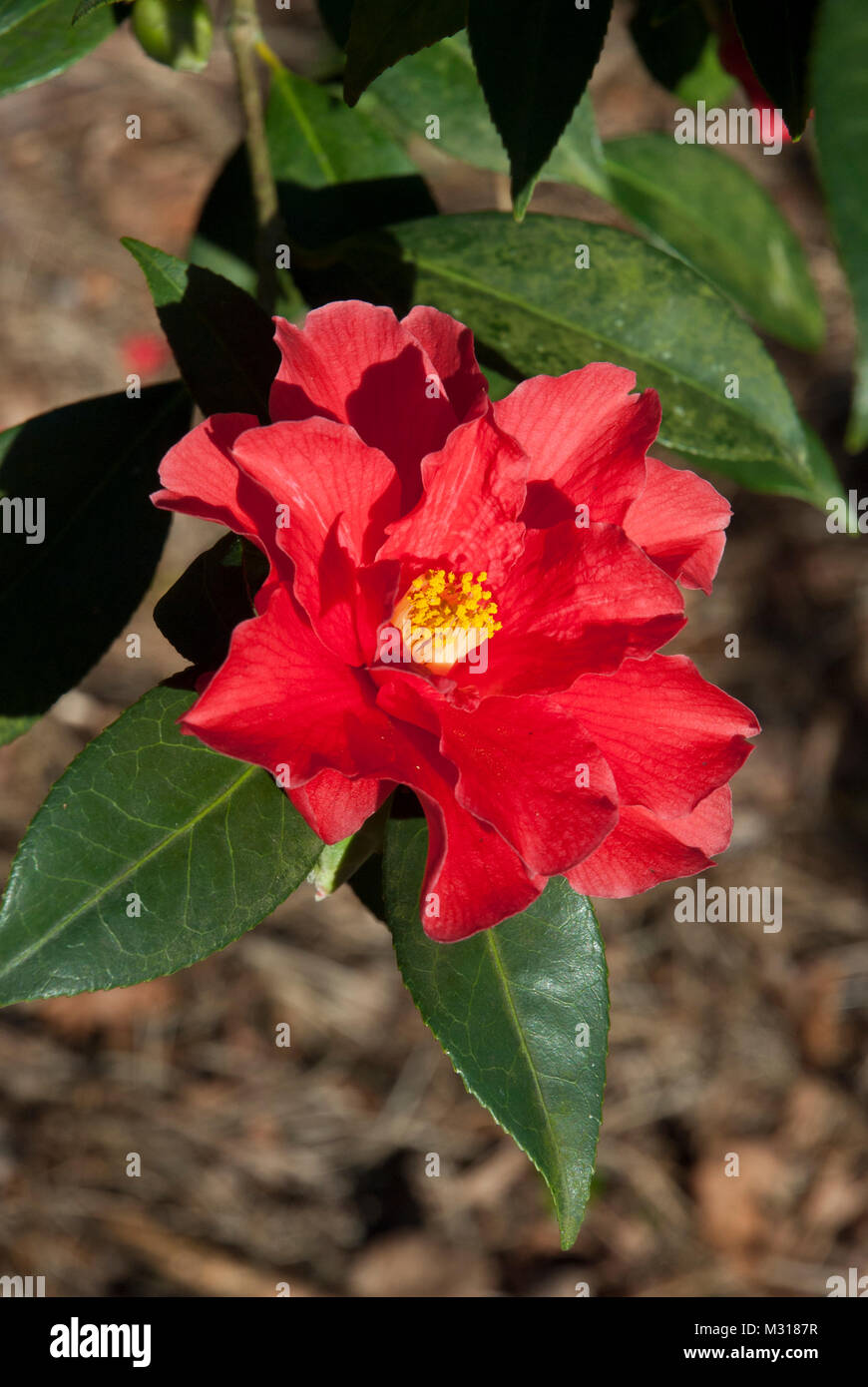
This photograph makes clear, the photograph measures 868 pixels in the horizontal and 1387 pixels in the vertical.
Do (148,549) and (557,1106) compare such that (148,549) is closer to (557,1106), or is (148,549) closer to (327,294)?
(327,294)

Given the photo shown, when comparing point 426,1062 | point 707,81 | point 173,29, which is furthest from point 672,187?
point 426,1062

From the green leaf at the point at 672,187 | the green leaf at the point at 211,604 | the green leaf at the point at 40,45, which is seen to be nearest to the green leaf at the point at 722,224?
the green leaf at the point at 672,187

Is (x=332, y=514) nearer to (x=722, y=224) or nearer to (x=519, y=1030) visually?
(x=519, y=1030)

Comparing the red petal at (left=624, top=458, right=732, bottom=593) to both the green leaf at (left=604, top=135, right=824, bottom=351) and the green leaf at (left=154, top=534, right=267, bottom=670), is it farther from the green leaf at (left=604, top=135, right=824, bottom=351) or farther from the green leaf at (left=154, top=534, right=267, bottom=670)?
the green leaf at (left=604, top=135, right=824, bottom=351)

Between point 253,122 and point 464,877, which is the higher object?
point 253,122

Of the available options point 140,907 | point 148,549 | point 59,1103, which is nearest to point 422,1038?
point 59,1103

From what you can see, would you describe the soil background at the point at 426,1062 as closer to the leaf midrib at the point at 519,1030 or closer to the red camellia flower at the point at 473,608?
the leaf midrib at the point at 519,1030

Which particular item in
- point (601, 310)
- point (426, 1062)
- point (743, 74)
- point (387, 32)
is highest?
point (743, 74)
